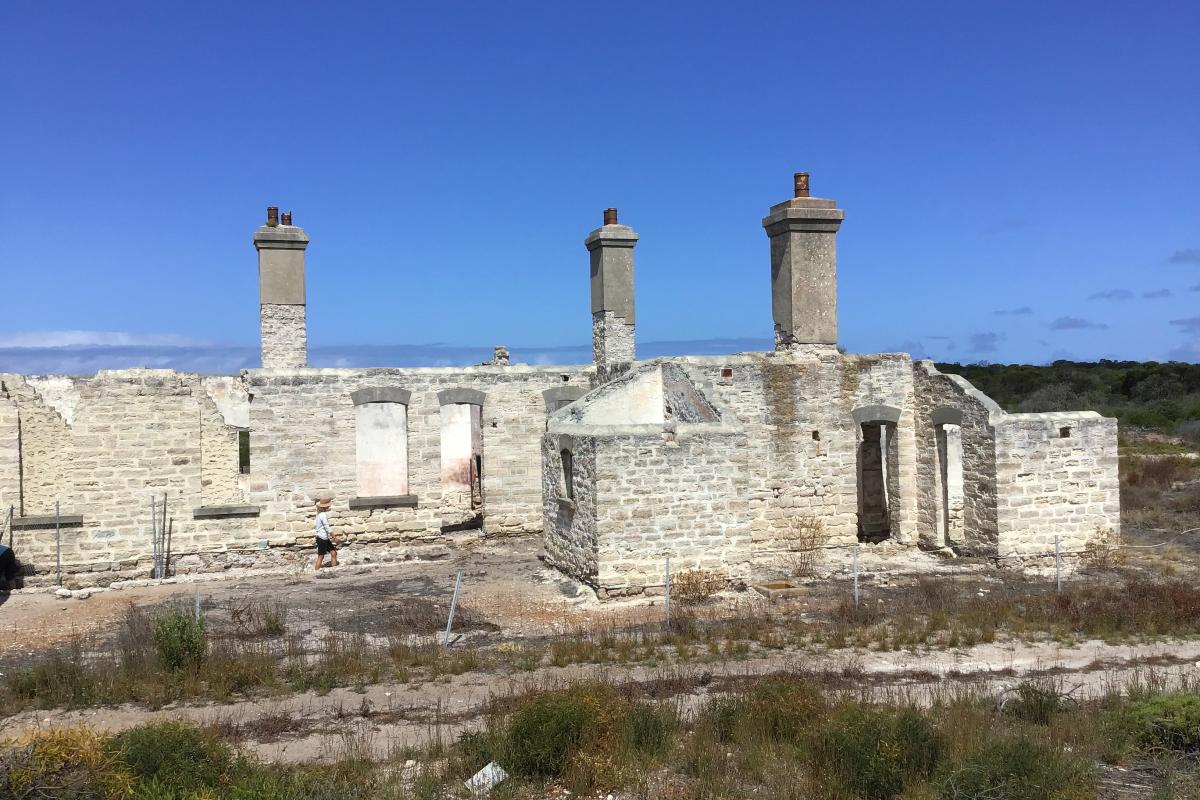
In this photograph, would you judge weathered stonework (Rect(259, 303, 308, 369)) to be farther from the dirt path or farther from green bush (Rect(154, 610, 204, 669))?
the dirt path

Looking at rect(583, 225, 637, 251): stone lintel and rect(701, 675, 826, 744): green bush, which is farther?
rect(583, 225, 637, 251): stone lintel

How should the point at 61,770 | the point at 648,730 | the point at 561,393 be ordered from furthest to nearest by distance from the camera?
1. the point at 561,393
2. the point at 648,730
3. the point at 61,770

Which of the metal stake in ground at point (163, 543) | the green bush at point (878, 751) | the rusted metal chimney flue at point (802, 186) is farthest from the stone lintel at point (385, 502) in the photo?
the green bush at point (878, 751)

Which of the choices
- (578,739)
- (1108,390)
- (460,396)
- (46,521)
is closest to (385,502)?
(460,396)

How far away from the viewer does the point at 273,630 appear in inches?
395

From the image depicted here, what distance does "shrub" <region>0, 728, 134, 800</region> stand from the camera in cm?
515

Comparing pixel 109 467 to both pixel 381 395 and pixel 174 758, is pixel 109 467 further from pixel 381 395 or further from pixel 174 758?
pixel 174 758

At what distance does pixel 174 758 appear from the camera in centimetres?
562

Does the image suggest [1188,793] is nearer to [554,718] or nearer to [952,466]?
[554,718]

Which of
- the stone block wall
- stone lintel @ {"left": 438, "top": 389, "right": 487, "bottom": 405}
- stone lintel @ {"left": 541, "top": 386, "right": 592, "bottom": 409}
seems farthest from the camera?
stone lintel @ {"left": 541, "top": 386, "right": 592, "bottom": 409}

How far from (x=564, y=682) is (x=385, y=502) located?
7.93 meters

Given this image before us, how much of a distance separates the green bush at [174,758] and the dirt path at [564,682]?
0.73 meters

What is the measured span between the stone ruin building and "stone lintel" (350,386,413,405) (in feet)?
0.08

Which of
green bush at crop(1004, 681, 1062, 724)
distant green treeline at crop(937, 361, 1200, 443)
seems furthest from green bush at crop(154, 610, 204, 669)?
distant green treeline at crop(937, 361, 1200, 443)
